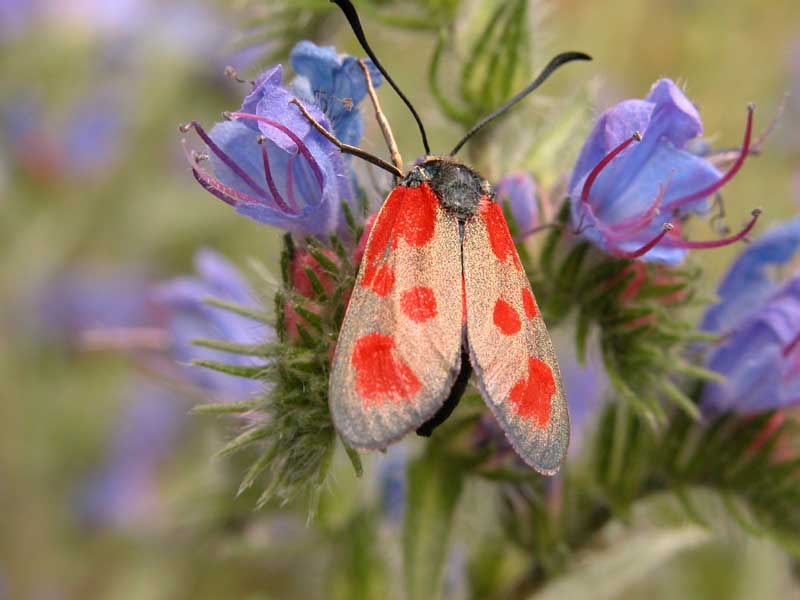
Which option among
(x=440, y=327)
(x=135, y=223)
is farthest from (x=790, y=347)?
(x=135, y=223)

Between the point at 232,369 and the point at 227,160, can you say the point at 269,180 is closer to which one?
the point at 227,160

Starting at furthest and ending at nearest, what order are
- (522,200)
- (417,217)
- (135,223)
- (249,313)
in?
(135,223), (522,200), (249,313), (417,217)

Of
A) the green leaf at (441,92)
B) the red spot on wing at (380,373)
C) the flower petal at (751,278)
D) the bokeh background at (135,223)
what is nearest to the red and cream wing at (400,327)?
the red spot on wing at (380,373)

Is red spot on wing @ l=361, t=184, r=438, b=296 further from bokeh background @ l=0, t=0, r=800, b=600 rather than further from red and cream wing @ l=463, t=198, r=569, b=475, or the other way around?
bokeh background @ l=0, t=0, r=800, b=600

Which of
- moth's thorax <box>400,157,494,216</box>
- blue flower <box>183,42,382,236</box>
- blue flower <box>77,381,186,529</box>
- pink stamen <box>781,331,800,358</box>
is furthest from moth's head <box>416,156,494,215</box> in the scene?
blue flower <box>77,381,186,529</box>

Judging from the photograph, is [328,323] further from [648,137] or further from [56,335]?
[56,335]

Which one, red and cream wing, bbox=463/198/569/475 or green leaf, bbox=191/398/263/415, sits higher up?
green leaf, bbox=191/398/263/415

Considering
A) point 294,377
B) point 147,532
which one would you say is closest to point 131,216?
point 147,532
